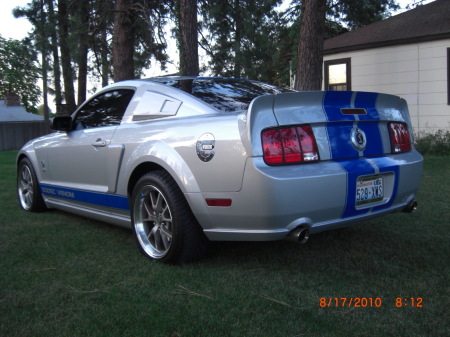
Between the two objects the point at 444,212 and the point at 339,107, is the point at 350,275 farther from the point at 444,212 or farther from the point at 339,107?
the point at 444,212

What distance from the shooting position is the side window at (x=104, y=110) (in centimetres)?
415

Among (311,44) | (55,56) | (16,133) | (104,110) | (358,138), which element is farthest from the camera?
(16,133)

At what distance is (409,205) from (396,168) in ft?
1.40

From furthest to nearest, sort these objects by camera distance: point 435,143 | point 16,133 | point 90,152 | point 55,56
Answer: point 16,133 < point 55,56 < point 435,143 < point 90,152

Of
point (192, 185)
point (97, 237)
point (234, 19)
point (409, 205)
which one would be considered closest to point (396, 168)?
point (409, 205)

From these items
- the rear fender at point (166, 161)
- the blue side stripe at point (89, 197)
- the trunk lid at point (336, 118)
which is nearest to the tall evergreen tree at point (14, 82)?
the blue side stripe at point (89, 197)

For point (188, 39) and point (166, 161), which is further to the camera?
point (188, 39)

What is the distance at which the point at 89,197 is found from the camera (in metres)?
4.29

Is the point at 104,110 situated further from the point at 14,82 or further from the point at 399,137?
the point at 14,82

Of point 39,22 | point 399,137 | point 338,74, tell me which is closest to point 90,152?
point 399,137

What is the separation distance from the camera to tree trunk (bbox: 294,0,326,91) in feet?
28.2

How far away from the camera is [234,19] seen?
15648 mm

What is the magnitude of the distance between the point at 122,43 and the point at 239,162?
8425 millimetres

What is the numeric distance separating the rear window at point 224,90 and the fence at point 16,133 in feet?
82.4
